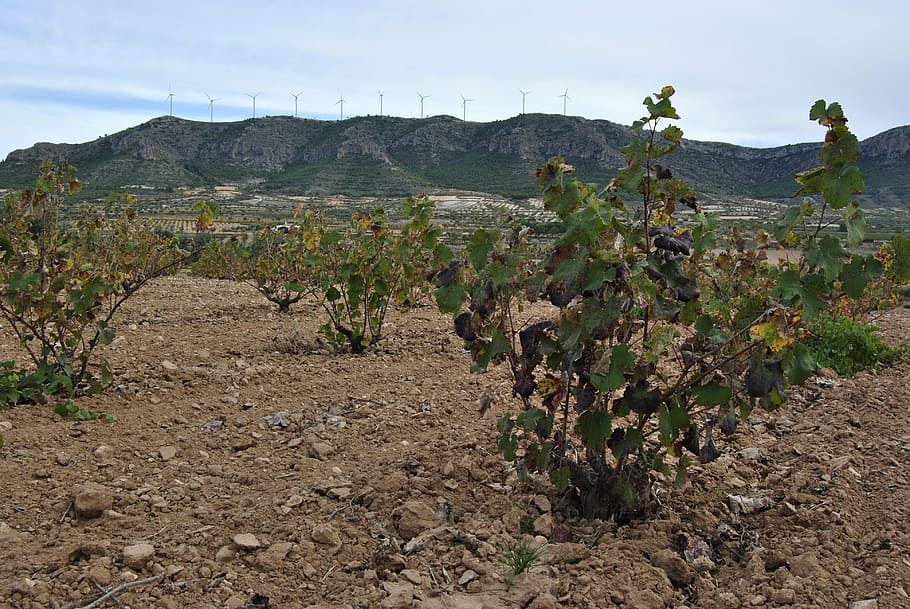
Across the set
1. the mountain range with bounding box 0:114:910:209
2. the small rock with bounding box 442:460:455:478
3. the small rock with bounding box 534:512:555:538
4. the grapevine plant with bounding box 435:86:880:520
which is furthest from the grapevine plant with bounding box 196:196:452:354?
the mountain range with bounding box 0:114:910:209

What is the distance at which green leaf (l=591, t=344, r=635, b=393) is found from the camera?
2014 millimetres

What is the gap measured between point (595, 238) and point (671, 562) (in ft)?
3.48

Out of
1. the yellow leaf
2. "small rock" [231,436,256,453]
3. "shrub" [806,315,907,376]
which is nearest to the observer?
the yellow leaf

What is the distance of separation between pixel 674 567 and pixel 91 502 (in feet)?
6.84

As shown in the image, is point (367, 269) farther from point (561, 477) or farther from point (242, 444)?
point (561, 477)


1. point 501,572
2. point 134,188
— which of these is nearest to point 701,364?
point 501,572

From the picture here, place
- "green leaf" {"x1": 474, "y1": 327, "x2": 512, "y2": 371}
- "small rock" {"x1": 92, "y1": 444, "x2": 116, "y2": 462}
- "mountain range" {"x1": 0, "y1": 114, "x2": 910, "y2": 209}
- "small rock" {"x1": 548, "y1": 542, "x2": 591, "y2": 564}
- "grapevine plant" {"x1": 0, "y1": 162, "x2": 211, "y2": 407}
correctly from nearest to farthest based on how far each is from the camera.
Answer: "small rock" {"x1": 548, "y1": 542, "x2": 591, "y2": 564}
"green leaf" {"x1": 474, "y1": 327, "x2": 512, "y2": 371}
"small rock" {"x1": 92, "y1": 444, "x2": 116, "y2": 462}
"grapevine plant" {"x1": 0, "y1": 162, "x2": 211, "y2": 407}
"mountain range" {"x1": 0, "y1": 114, "x2": 910, "y2": 209}

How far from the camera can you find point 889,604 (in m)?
1.88

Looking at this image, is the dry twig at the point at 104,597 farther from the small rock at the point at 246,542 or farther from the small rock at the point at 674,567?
the small rock at the point at 674,567

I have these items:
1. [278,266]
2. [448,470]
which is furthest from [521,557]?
[278,266]

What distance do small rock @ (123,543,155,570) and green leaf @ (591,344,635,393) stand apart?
1.53 m

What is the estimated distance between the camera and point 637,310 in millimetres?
2152

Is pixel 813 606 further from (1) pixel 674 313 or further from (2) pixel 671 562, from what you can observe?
(1) pixel 674 313

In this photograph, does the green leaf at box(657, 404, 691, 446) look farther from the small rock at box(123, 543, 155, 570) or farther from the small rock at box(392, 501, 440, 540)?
the small rock at box(123, 543, 155, 570)
